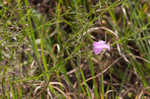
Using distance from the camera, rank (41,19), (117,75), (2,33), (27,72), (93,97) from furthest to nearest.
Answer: (41,19) → (117,75) → (27,72) → (93,97) → (2,33)

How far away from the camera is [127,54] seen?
1.54 m

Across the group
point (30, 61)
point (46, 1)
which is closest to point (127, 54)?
point (30, 61)

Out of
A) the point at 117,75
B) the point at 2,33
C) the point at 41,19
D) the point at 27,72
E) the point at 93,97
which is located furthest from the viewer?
the point at 41,19

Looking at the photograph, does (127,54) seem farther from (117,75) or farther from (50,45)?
(50,45)

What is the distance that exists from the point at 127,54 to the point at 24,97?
657 mm

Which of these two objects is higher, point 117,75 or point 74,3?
point 74,3

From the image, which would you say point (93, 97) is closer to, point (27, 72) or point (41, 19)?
point (27, 72)

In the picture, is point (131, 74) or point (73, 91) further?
point (131, 74)

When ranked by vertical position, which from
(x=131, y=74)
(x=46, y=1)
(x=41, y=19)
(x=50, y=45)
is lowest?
(x=131, y=74)

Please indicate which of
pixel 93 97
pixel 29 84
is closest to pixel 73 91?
pixel 93 97

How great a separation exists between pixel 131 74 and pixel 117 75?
0.09m

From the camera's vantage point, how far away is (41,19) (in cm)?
176

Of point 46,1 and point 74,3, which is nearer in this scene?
point 74,3

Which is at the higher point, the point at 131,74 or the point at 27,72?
the point at 27,72
